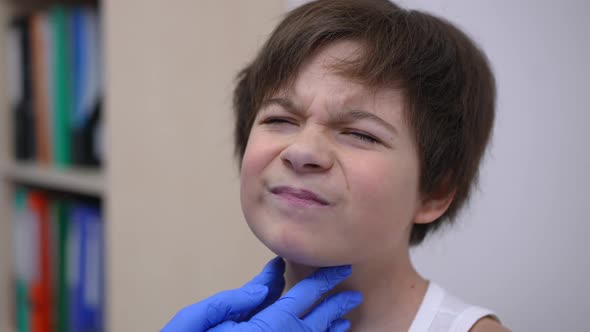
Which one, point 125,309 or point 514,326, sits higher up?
point 514,326

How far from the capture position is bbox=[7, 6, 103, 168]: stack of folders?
1280 mm

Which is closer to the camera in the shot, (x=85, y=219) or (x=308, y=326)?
(x=308, y=326)

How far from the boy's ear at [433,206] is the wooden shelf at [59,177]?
0.74m

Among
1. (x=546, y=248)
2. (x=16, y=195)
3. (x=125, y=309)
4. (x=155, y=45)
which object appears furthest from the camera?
(x=16, y=195)

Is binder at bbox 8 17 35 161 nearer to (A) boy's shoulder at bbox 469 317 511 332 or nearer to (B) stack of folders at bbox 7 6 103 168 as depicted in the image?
(B) stack of folders at bbox 7 6 103 168

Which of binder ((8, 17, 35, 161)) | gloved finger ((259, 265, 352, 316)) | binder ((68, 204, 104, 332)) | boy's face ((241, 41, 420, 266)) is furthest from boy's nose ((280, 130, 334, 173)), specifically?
binder ((8, 17, 35, 161))

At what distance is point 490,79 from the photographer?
30.7 inches

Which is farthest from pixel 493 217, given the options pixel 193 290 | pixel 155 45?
pixel 155 45

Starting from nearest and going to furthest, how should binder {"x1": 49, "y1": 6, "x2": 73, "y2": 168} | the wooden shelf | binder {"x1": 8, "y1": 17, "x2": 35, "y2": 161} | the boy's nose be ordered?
the boy's nose < the wooden shelf < binder {"x1": 49, "y1": 6, "x2": 73, "y2": 168} < binder {"x1": 8, "y1": 17, "x2": 35, "y2": 161}

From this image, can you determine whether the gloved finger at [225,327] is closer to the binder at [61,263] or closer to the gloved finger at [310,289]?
the gloved finger at [310,289]

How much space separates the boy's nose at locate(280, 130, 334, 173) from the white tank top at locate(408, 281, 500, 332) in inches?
11.2

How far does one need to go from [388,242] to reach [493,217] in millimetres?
257

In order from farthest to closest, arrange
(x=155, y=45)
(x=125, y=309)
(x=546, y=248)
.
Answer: (x=125, y=309), (x=155, y=45), (x=546, y=248)

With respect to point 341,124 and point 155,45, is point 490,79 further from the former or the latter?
point 155,45
